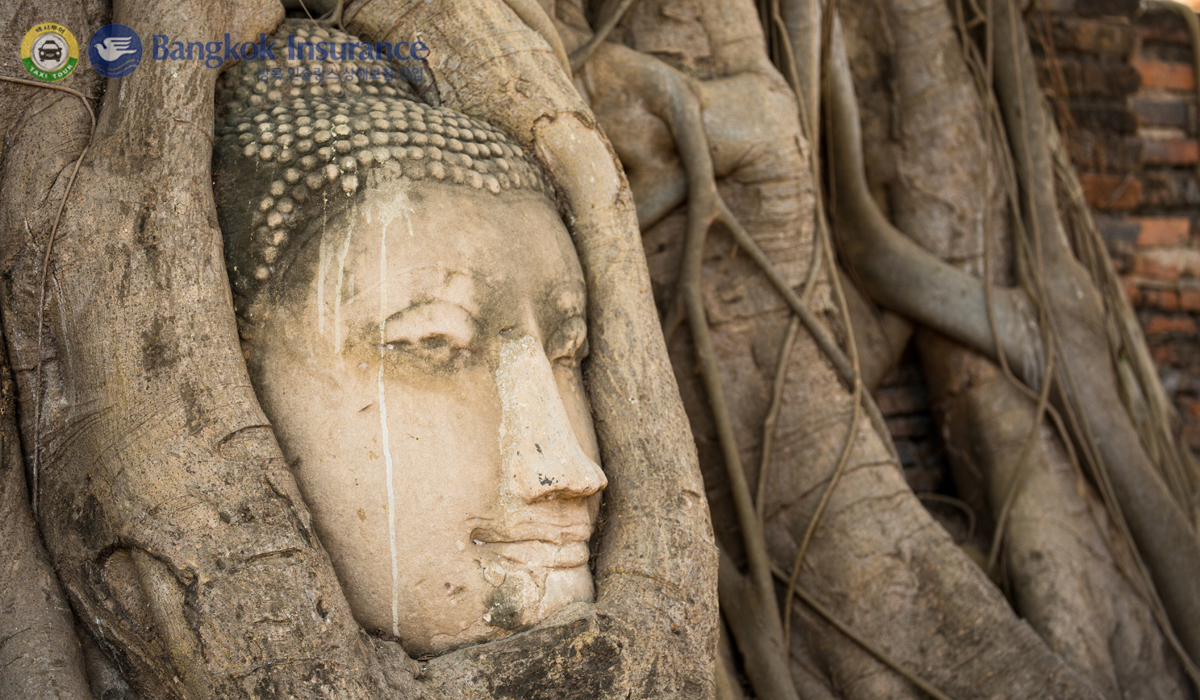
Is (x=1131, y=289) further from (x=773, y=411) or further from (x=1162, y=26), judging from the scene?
(x=773, y=411)

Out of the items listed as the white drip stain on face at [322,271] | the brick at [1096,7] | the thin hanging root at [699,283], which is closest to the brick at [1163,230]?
the brick at [1096,7]

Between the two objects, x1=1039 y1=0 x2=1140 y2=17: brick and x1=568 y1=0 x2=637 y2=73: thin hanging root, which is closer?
x1=568 y1=0 x2=637 y2=73: thin hanging root

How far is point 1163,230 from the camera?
3268 millimetres

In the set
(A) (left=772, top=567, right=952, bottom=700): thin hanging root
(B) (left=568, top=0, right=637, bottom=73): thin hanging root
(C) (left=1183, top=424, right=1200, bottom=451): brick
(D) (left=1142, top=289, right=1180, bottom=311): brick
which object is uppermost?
(B) (left=568, top=0, right=637, bottom=73): thin hanging root

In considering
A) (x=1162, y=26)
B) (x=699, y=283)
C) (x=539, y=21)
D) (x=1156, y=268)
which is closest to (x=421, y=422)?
(x=539, y=21)

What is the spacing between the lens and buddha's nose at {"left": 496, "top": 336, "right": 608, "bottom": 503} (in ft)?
4.03

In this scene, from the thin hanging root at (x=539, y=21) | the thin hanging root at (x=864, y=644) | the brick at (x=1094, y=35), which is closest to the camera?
the thin hanging root at (x=539, y=21)

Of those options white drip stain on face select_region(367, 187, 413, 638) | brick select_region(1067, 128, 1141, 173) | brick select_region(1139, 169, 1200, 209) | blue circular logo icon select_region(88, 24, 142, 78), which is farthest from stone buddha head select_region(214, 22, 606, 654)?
brick select_region(1139, 169, 1200, 209)

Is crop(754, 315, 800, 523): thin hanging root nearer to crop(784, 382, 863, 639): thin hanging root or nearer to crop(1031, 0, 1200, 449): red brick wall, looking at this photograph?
crop(784, 382, 863, 639): thin hanging root

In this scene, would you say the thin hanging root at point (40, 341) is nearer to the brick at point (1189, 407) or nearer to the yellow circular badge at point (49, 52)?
the yellow circular badge at point (49, 52)

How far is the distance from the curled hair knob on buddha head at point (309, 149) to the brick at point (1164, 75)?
278 cm

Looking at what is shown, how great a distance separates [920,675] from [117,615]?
1.49m

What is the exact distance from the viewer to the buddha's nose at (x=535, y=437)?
1.23 meters

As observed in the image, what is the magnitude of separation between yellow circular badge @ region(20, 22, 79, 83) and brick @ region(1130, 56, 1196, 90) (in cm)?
326
